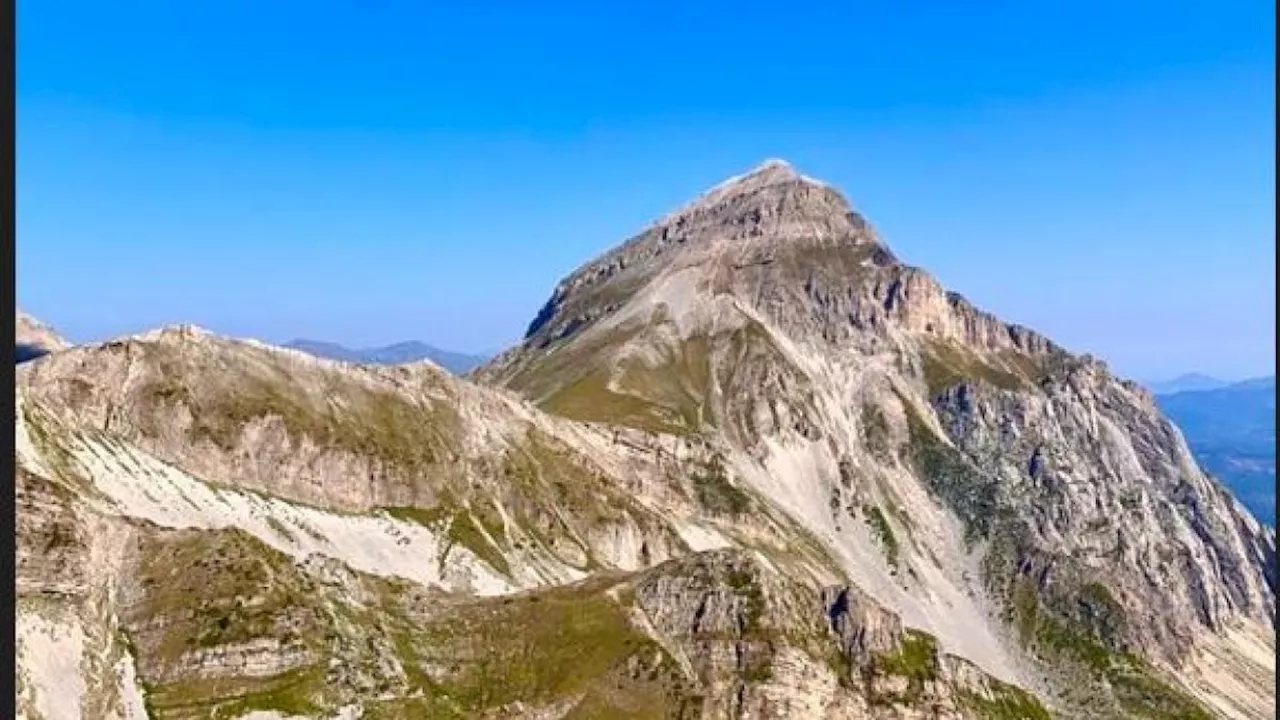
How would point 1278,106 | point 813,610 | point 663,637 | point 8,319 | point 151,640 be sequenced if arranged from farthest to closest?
point 813,610 < point 663,637 < point 151,640 < point 8,319 < point 1278,106

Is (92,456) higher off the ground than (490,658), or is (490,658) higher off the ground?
(92,456)

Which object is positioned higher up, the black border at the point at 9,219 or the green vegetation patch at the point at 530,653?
the black border at the point at 9,219

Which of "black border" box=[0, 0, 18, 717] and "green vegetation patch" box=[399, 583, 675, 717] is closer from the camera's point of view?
"black border" box=[0, 0, 18, 717]

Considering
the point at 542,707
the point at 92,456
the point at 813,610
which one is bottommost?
the point at 542,707

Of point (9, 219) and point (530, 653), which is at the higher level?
point (9, 219)

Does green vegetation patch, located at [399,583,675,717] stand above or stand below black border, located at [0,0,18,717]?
below

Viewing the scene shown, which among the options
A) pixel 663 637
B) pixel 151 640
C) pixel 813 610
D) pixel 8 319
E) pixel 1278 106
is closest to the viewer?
pixel 1278 106

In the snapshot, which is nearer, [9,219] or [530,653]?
[9,219]

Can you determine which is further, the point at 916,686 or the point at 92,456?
the point at 916,686

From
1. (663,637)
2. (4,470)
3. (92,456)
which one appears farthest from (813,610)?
(4,470)

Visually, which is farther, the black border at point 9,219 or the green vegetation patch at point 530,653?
the green vegetation patch at point 530,653

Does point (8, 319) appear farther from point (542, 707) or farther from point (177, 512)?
point (177, 512)
